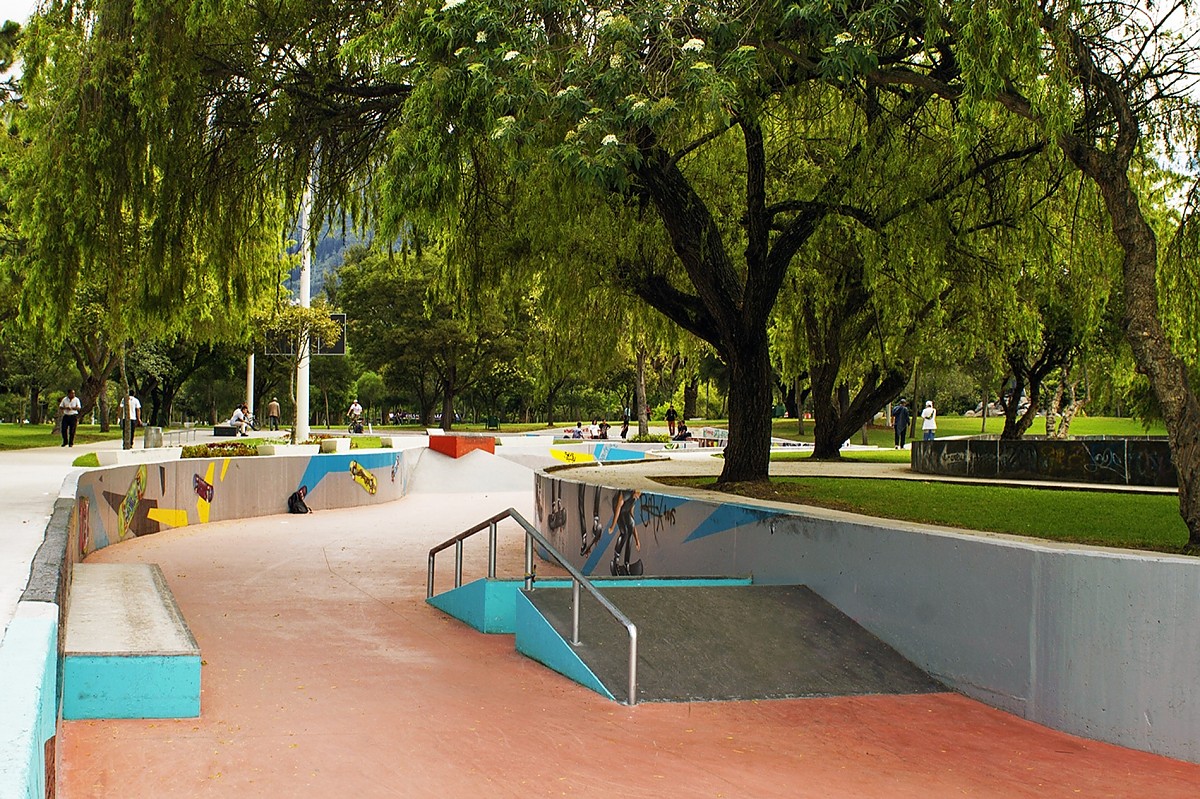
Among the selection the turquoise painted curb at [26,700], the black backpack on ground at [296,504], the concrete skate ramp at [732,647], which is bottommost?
the black backpack on ground at [296,504]

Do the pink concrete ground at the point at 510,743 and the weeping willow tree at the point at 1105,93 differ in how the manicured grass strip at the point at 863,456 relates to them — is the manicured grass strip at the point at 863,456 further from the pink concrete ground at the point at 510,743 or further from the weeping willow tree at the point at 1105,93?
the pink concrete ground at the point at 510,743

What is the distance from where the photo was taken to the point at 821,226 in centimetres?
1507

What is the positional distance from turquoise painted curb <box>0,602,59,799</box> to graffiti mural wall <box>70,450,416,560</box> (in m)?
7.92

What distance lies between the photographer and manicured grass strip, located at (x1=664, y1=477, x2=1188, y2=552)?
34.2 feet

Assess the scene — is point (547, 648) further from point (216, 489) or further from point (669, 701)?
point (216, 489)

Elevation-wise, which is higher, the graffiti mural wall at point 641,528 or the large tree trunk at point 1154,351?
the large tree trunk at point 1154,351

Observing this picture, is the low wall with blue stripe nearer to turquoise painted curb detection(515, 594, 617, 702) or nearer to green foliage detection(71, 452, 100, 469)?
green foliage detection(71, 452, 100, 469)

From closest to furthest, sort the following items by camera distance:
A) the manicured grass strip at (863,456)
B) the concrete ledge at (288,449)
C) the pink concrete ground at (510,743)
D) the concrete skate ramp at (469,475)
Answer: the pink concrete ground at (510,743)
the manicured grass strip at (863,456)
the concrete ledge at (288,449)
the concrete skate ramp at (469,475)

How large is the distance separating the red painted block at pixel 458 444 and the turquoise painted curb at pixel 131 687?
28.0 metres

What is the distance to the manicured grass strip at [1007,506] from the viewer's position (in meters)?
10.4

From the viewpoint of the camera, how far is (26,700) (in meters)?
3.64

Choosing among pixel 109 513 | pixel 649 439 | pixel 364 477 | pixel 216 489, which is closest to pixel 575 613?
pixel 109 513

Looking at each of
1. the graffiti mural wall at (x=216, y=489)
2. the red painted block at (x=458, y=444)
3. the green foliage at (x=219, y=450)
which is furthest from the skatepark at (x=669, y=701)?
the red painted block at (x=458, y=444)

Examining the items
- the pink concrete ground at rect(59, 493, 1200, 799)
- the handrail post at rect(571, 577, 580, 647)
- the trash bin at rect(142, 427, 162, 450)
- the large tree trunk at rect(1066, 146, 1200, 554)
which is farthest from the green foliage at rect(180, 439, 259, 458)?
the large tree trunk at rect(1066, 146, 1200, 554)
